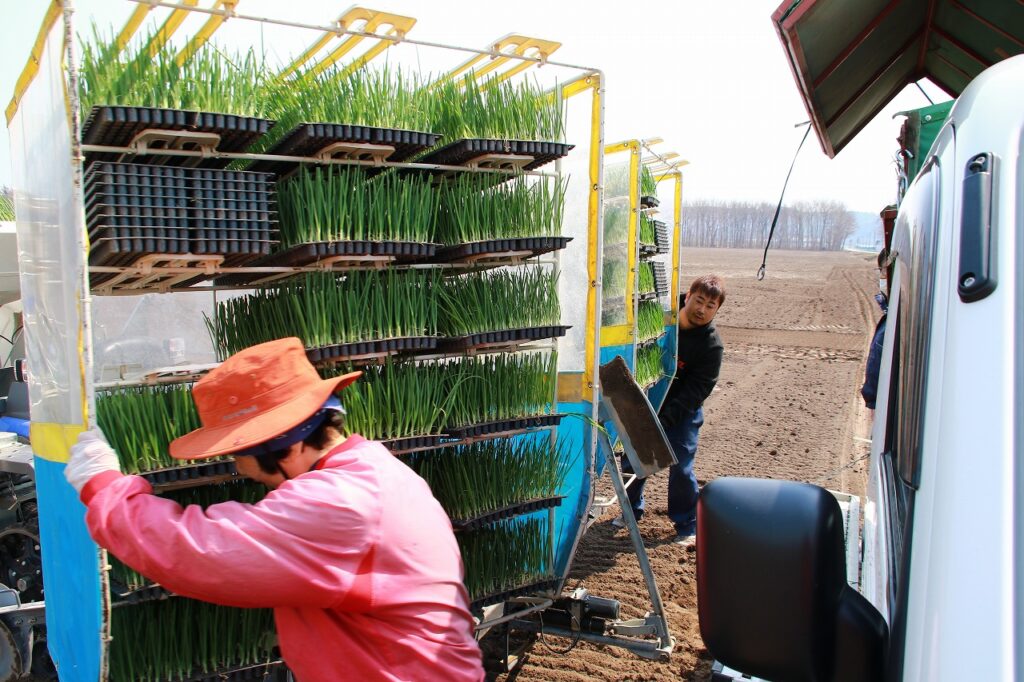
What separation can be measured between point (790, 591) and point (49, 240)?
2.43m

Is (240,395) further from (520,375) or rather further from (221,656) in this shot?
(520,375)

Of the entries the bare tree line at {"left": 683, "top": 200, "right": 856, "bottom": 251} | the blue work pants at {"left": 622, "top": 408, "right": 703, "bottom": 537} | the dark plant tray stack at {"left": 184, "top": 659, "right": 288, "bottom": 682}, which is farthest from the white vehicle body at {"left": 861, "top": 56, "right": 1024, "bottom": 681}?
the bare tree line at {"left": 683, "top": 200, "right": 856, "bottom": 251}

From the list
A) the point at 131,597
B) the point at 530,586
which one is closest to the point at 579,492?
the point at 530,586

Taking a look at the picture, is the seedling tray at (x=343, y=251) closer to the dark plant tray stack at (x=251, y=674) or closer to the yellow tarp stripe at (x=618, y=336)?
the dark plant tray stack at (x=251, y=674)

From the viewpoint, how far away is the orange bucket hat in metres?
1.92

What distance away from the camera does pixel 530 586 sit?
367 centimetres

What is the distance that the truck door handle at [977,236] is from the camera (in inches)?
40.9

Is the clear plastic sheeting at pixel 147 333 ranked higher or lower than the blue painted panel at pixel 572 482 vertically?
higher

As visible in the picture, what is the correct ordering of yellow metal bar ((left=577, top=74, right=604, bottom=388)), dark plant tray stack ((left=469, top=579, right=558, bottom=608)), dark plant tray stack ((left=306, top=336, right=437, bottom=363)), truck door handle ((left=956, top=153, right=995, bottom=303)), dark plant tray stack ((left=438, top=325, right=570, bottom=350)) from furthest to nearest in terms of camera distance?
yellow metal bar ((left=577, top=74, right=604, bottom=388))
dark plant tray stack ((left=469, top=579, right=558, bottom=608))
dark plant tray stack ((left=438, top=325, right=570, bottom=350))
dark plant tray stack ((left=306, top=336, right=437, bottom=363))
truck door handle ((left=956, top=153, right=995, bottom=303))

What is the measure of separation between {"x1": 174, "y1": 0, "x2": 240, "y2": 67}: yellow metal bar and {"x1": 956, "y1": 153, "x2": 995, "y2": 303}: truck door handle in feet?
7.51

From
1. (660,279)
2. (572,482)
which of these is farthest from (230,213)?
(660,279)

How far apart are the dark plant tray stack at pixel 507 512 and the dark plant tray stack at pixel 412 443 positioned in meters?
0.37

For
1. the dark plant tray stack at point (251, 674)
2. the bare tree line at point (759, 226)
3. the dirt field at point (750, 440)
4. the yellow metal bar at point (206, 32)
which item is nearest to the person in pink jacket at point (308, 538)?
the dark plant tray stack at point (251, 674)

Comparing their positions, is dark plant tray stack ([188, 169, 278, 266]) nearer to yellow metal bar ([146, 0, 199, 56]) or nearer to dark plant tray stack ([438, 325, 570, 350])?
yellow metal bar ([146, 0, 199, 56])
